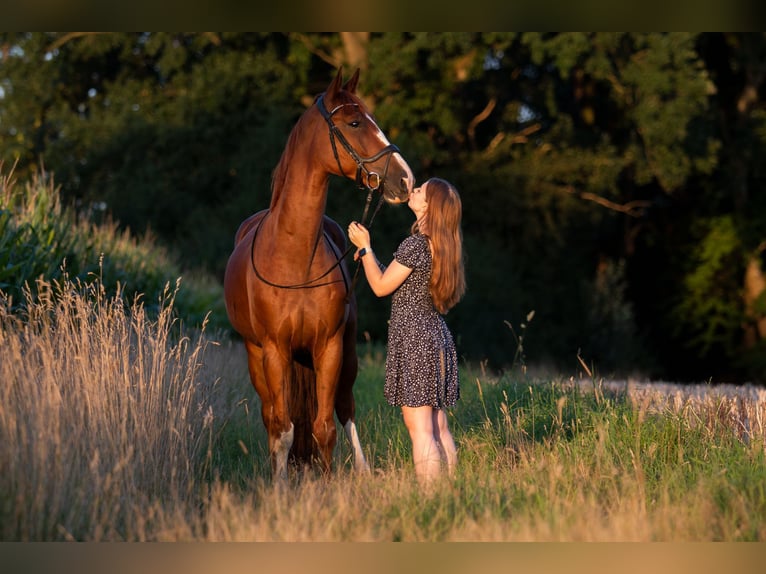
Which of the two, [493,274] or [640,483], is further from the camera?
[493,274]

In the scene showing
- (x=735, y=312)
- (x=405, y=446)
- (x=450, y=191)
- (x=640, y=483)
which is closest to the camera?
(x=640, y=483)

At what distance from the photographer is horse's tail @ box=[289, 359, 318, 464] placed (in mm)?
6332

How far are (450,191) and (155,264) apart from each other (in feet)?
28.6

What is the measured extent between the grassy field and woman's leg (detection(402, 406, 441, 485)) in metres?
0.15

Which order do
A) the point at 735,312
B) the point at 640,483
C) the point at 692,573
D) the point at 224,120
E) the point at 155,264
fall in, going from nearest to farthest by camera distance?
the point at 692,573
the point at 640,483
the point at 155,264
the point at 224,120
the point at 735,312

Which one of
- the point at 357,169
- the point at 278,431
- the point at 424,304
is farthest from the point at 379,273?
the point at 278,431

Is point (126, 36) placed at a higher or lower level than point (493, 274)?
higher

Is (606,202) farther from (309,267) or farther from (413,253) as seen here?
(309,267)

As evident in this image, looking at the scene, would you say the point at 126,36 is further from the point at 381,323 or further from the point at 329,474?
the point at 329,474

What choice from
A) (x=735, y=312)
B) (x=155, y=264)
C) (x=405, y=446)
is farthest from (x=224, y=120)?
(x=405, y=446)

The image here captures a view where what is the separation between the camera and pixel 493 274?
2166cm

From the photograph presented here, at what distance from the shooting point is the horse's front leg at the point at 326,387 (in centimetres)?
588

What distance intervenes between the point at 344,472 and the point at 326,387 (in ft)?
2.31
